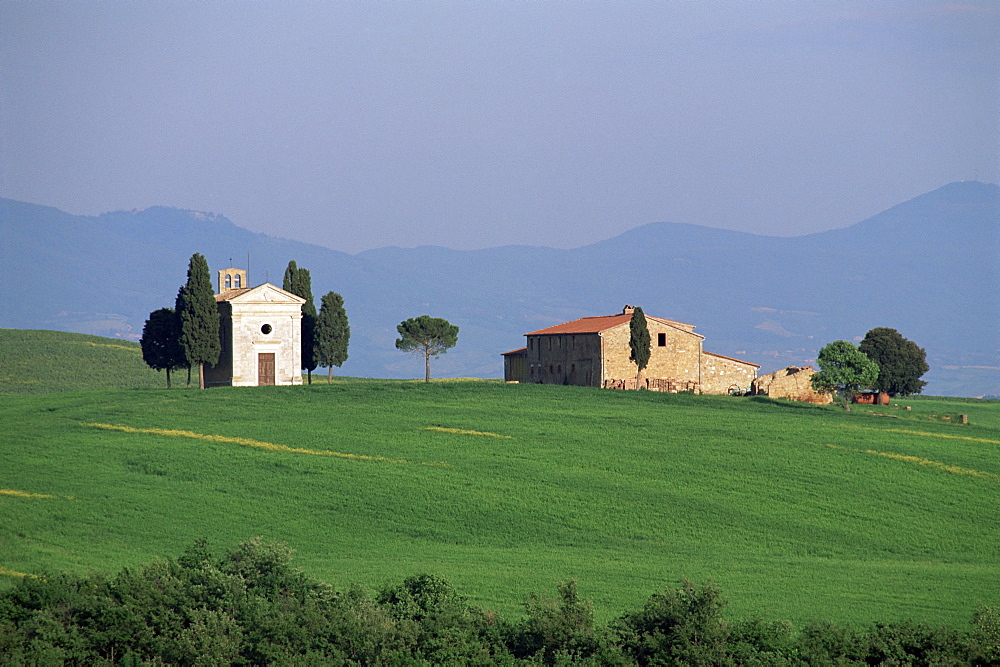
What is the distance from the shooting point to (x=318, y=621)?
2911cm

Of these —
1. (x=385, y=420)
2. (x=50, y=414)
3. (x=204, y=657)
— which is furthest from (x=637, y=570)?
(x=50, y=414)

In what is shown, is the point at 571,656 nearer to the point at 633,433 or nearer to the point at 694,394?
the point at 633,433

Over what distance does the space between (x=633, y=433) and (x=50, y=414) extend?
32698mm

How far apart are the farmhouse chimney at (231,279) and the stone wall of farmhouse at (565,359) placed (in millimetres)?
23086

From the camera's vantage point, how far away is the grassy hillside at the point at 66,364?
104500 mm

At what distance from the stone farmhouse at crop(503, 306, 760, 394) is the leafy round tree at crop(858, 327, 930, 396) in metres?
22.7

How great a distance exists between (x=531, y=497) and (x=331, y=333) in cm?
3906

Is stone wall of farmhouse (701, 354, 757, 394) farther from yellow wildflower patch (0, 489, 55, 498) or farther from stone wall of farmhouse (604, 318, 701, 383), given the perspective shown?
yellow wildflower patch (0, 489, 55, 498)

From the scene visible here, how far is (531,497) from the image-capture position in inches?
1900

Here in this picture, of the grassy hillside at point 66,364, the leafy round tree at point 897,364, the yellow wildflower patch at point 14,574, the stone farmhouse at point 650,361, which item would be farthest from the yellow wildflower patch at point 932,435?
the grassy hillside at point 66,364

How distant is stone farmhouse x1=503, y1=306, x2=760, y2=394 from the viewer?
81688 millimetres

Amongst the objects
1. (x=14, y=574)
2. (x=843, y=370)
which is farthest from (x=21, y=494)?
(x=843, y=370)

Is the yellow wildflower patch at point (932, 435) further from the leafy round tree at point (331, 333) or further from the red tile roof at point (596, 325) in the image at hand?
the leafy round tree at point (331, 333)

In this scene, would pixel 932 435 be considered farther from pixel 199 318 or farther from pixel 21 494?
pixel 21 494
